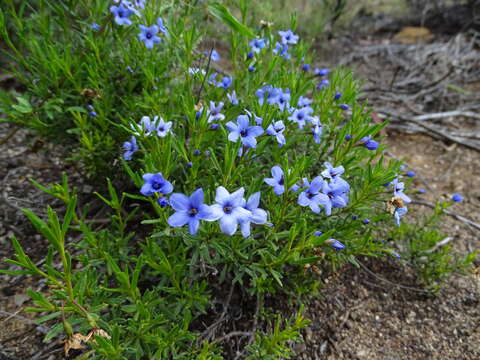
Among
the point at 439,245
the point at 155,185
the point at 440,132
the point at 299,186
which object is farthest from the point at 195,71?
the point at 440,132

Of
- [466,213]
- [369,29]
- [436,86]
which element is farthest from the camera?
[369,29]

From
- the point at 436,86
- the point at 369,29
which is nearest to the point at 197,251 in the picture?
the point at 436,86

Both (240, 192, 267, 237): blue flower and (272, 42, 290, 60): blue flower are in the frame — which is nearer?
(240, 192, 267, 237): blue flower

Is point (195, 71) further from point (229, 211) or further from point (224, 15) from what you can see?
point (229, 211)

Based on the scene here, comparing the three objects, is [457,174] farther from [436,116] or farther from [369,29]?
[369,29]

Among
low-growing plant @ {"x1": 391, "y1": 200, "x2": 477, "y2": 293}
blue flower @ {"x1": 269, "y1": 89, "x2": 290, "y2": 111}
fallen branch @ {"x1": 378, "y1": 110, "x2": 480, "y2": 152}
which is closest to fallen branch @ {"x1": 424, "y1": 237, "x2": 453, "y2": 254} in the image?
low-growing plant @ {"x1": 391, "y1": 200, "x2": 477, "y2": 293}

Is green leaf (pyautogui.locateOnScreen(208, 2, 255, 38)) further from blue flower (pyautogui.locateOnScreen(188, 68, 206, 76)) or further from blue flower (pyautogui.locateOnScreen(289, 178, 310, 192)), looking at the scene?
blue flower (pyautogui.locateOnScreen(289, 178, 310, 192))
